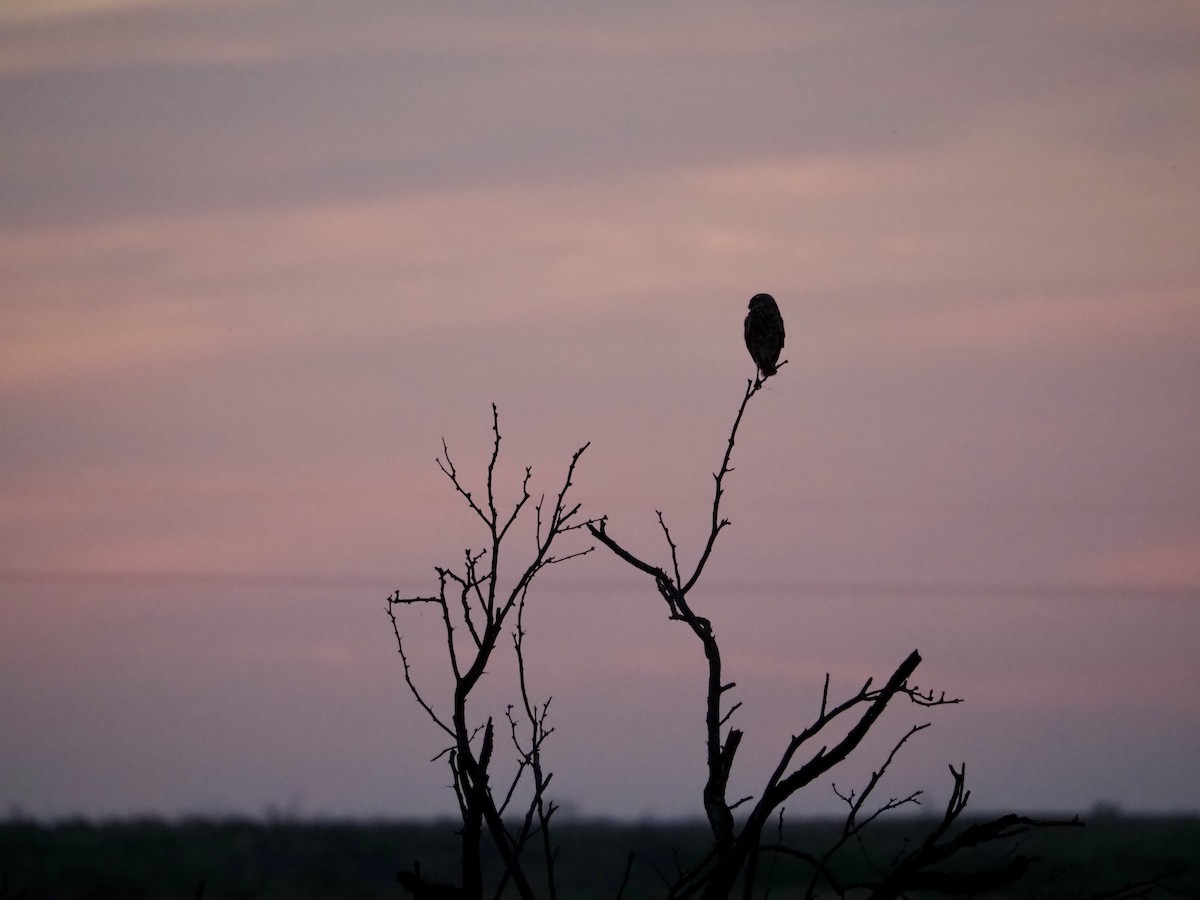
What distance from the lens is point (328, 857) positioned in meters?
41.0

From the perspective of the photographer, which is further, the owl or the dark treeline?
the dark treeline

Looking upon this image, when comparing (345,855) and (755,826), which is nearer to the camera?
(755,826)

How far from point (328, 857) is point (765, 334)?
38.1m

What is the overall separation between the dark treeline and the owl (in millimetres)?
30810

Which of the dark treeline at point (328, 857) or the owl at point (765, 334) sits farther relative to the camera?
the dark treeline at point (328, 857)

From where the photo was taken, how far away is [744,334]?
18.7 feet

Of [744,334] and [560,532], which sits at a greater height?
[744,334]

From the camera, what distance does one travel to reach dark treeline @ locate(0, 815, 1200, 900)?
37.8 meters

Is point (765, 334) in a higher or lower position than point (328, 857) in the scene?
higher

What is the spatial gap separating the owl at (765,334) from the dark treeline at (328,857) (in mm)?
30810

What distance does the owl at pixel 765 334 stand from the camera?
548cm

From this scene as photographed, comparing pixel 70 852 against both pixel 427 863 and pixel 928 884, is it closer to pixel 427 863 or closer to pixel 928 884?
pixel 427 863

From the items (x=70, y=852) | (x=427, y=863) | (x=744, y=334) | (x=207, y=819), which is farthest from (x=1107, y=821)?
(x=744, y=334)

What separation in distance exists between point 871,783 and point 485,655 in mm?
1009
